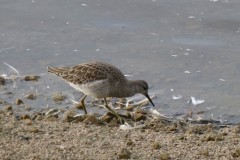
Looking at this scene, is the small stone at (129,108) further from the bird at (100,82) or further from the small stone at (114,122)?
the small stone at (114,122)

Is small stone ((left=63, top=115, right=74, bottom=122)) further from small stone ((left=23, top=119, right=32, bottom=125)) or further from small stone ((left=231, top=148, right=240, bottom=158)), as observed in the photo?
small stone ((left=231, top=148, right=240, bottom=158))

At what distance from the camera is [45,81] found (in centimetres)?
922


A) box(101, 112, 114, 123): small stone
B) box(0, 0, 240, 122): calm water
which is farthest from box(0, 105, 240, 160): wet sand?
box(0, 0, 240, 122): calm water

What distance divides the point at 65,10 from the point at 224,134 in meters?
4.52

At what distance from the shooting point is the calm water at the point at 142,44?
8891mm

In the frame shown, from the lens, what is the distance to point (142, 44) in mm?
10164

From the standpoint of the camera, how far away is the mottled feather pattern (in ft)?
26.8

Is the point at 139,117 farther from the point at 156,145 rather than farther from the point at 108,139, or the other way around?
the point at 156,145

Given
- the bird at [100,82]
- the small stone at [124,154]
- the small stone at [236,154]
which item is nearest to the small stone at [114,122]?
the bird at [100,82]

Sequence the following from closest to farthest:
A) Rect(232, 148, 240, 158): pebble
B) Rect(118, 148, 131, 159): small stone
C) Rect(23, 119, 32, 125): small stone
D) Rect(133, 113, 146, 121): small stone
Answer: Rect(118, 148, 131, 159): small stone → Rect(232, 148, 240, 158): pebble → Rect(23, 119, 32, 125): small stone → Rect(133, 113, 146, 121): small stone

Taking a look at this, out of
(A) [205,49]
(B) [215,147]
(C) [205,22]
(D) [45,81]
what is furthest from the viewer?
(C) [205,22]

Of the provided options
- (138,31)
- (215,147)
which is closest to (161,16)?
(138,31)

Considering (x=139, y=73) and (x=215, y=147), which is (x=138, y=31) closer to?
(x=139, y=73)

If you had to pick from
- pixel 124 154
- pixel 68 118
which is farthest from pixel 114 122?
pixel 124 154
